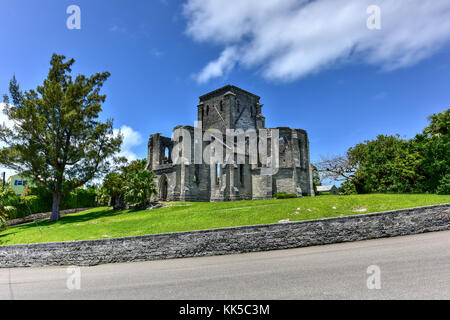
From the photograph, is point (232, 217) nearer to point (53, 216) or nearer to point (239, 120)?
point (53, 216)

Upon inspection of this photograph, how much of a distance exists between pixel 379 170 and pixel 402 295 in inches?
1051

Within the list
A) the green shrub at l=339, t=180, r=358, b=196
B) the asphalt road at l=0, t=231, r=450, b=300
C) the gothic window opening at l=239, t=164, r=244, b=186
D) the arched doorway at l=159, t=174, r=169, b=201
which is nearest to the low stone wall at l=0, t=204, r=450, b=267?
the asphalt road at l=0, t=231, r=450, b=300

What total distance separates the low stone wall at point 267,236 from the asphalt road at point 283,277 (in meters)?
0.75

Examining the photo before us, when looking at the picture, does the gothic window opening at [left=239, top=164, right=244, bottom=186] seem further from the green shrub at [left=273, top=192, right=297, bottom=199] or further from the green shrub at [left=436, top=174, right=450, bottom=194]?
the green shrub at [left=436, top=174, right=450, bottom=194]

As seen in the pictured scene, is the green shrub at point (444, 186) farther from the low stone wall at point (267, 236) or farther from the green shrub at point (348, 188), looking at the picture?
the low stone wall at point (267, 236)

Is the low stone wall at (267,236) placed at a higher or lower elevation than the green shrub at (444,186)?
lower

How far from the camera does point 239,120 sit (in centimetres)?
4691

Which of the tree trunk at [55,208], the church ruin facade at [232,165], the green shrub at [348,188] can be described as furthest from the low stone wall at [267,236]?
the green shrub at [348,188]

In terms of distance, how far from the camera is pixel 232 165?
112ft

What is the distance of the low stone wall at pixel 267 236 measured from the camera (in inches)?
511

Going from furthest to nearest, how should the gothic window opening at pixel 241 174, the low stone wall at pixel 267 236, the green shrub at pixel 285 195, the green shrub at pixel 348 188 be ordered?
the green shrub at pixel 348 188 → the gothic window opening at pixel 241 174 → the green shrub at pixel 285 195 → the low stone wall at pixel 267 236

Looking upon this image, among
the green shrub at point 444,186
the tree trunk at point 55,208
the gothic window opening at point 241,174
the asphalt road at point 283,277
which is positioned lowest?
the asphalt road at point 283,277

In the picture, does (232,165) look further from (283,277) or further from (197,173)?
(283,277)

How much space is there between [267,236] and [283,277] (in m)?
5.23
